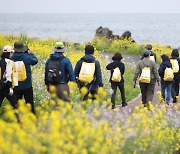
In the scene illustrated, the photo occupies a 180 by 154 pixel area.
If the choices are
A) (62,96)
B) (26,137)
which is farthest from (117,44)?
(26,137)

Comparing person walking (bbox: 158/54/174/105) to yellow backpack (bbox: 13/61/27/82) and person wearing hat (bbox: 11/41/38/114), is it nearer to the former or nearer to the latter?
person wearing hat (bbox: 11/41/38/114)

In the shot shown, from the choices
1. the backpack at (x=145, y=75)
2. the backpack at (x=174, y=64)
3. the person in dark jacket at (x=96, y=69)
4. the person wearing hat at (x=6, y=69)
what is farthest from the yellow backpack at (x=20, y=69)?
the backpack at (x=174, y=64)

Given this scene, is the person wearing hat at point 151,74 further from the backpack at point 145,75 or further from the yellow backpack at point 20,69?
the yellow backpack at point 20,69

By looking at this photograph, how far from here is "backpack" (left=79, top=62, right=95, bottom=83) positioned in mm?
11474

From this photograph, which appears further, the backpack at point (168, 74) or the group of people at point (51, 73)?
the backpack at point (168, 74)

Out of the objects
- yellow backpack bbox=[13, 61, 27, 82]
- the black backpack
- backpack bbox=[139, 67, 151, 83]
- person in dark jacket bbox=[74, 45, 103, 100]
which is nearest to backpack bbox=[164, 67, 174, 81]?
backpack bbox=[139, 67, 151, 83]

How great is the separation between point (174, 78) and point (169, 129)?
6185mm

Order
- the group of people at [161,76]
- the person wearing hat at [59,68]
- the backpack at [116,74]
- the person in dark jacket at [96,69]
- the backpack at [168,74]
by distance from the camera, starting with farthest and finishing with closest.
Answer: the backpack at [168,74] → the backpack at [116,74] → the group of people at [161,76] → the person in dark jacket at [96,69] → the person wearing hat at [59,68]

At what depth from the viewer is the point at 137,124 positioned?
8.25 m

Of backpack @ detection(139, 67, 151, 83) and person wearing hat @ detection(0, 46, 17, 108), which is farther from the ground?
person wearing hat @ detection(0, 46, 17, 108)

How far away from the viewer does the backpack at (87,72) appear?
37.6ft

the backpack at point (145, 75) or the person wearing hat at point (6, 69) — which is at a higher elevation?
the person wearing hat at point (6, 69)

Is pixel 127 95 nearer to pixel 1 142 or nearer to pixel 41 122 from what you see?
pixel 41 122

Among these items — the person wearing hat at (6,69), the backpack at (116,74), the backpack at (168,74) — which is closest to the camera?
the person wearing hat at (6,69)
